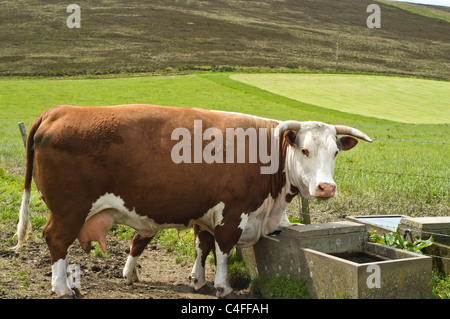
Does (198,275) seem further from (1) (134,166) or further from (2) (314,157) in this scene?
(2) (314,157)

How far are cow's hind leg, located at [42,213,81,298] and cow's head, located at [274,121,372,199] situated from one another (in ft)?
7.98

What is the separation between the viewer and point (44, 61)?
5525 centimetres

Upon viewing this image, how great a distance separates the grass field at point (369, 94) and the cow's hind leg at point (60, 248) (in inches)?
1132

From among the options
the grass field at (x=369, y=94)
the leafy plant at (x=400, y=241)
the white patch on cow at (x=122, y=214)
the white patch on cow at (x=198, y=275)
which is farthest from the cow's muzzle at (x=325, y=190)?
the grass field at (x=369, y=94)

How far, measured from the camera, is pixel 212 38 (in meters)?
72.8

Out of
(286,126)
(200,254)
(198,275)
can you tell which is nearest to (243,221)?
(200,254)

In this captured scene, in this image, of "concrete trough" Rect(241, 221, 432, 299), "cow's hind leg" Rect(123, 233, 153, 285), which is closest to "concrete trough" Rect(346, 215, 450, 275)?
"concrete trough" Rect(241, 221, 432, 299)

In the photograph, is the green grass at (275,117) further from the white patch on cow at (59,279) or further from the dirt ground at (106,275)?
the white patch on cow at (59,279)

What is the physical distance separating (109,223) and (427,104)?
3627 centimetres

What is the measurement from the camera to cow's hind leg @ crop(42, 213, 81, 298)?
17.7 feet

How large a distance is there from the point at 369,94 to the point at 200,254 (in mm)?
37001

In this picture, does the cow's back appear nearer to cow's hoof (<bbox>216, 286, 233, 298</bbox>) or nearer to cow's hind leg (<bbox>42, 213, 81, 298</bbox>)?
cow's hind leg (<bbox>42, 213, 81, 298</bbox>)
